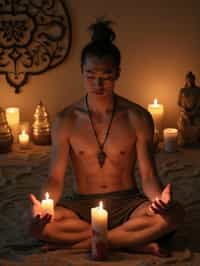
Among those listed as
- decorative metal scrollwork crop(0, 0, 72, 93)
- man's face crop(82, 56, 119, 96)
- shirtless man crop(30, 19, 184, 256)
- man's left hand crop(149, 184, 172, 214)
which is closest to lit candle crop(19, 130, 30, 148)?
decorative metal scrollwork crop(0, 0, 72, 93)

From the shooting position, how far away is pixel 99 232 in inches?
80.4

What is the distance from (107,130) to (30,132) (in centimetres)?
191

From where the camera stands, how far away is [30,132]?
4059 mm

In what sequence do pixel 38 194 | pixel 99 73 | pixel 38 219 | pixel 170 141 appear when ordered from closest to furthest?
pixel 38 219, pixel 99 73, pixel 38 194, pixel 170 141

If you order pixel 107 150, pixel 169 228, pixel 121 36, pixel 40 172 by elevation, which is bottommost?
pixel 40 172

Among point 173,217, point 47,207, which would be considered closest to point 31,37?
point 47,207

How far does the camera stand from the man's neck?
2211mm

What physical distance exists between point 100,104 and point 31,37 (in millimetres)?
1860

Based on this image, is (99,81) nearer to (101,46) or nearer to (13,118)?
(101,46)

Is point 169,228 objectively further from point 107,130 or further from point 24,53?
point 24,53

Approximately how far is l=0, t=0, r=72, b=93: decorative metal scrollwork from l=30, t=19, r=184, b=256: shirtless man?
174 centimetres

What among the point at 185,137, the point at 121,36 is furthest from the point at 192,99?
the point at 121,36

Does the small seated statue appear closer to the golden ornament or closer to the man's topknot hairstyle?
the golden ornament

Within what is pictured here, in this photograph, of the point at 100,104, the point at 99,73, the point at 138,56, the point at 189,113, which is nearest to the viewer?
the point at 99,73
